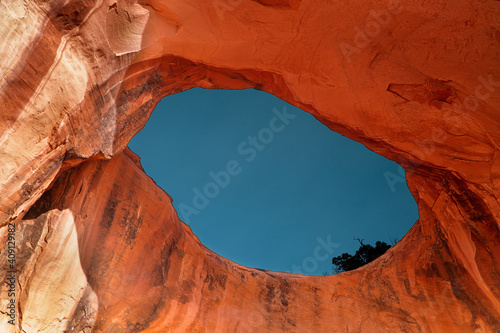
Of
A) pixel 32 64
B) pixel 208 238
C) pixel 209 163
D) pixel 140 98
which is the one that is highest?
pixel 209 163

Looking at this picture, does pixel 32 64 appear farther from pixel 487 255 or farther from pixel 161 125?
pixel 161 125

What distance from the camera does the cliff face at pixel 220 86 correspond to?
4.25m

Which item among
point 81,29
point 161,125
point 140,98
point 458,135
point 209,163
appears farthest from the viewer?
point 209,163

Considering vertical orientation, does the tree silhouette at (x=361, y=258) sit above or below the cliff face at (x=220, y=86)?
above

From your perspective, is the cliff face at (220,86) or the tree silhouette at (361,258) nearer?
the cliff face at (220,86)

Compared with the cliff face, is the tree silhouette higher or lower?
higher

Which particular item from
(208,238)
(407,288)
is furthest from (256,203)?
(407,288)

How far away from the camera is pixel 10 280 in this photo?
4.71 m

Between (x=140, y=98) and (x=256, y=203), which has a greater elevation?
(x=256, y=203)

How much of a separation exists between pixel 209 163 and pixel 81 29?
31237 millimetres

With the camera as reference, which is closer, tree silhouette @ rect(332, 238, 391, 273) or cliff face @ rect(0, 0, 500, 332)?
cliff face @ rect(0, 0, 500, 332)

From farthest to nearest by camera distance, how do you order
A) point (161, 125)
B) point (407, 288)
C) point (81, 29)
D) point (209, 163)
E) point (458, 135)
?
1. point (209, 163)
2. point (161, 125)
3. point (407, 288)
4. point (458, 135)
5. point (81, 29)

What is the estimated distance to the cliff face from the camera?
13.9 ft

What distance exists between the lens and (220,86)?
23.1 ft
